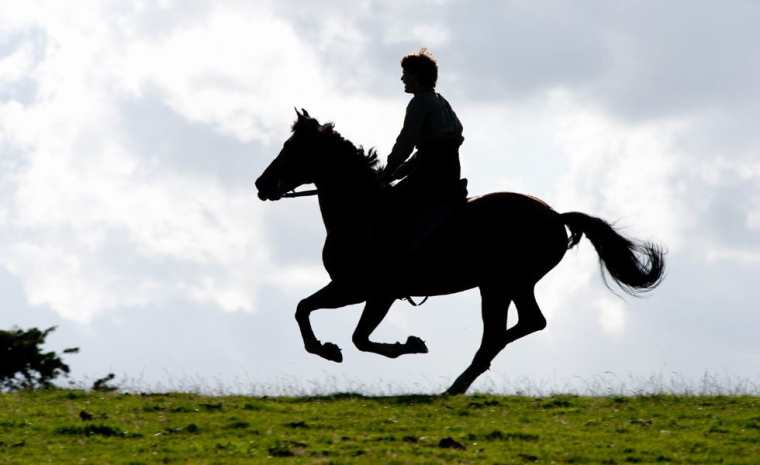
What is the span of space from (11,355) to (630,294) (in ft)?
29.7

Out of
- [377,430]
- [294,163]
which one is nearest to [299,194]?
[294,163]

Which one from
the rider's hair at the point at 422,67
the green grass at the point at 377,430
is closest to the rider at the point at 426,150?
the rider's hair at the point at 422,67

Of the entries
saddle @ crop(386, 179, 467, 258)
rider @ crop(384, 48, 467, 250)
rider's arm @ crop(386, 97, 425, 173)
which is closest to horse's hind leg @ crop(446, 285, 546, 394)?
saddle @ crop(386, 179, 467, 258)

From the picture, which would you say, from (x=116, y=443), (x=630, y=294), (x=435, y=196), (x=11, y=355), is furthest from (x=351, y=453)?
(x=11, y=355)

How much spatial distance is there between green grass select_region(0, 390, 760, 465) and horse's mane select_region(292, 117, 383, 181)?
289 cm

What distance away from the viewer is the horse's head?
18203 mm

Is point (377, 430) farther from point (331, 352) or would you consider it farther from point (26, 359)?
point (26, 359)

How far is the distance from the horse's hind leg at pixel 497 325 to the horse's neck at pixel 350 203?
1.72 m

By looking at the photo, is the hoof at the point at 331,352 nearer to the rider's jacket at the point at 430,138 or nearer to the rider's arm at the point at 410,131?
the rider's jacket at the point at 430,138

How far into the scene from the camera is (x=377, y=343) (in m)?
18.1

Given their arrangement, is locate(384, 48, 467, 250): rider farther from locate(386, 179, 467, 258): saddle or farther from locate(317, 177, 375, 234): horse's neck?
locate(317, 177, 375, 234): horse's neck

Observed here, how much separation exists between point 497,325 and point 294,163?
313 centimetres

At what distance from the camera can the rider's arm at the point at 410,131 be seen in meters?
17.7

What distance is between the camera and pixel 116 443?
1452 centimetres
